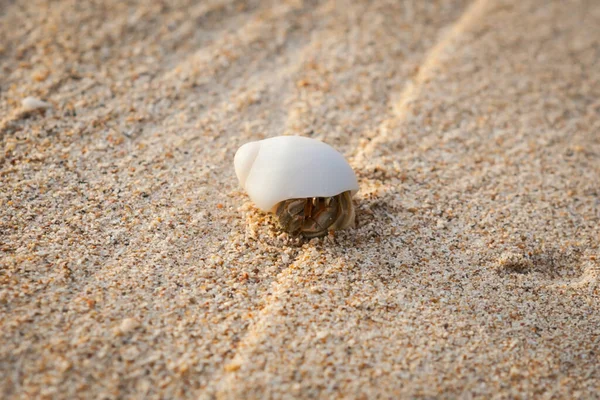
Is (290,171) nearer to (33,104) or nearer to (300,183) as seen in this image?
(300,183)

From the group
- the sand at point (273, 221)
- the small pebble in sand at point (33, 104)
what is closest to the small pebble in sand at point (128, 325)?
the sand at point (273, 221)

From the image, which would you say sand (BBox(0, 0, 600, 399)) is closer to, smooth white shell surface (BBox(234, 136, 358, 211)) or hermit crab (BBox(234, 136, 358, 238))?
hermit crab (BBox(234, 136, 358, 238))

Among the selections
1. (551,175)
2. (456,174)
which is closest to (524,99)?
→ (551,175)

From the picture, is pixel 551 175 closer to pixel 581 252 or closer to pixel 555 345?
pixel 581 252

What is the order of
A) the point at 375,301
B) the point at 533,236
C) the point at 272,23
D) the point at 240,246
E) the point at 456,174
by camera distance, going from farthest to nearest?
the point at 272,23 < the point at 456,174 < the point at 533,236 < the point at 240,246 < the point at 375,301

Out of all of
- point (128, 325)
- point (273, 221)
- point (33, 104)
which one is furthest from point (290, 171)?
point (33, 104)

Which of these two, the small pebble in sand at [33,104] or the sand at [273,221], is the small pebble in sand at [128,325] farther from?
the small pebble in sand at [33,104]
